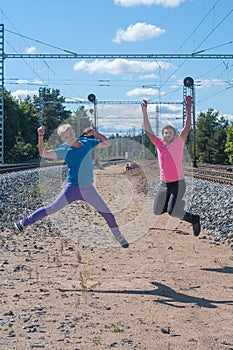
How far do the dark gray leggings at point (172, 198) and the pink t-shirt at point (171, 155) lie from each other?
177 mm

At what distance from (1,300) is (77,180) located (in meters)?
1.93

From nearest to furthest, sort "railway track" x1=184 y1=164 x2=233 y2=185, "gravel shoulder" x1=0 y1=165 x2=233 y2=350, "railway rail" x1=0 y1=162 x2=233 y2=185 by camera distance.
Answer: "gravel shoulder" x1=0 y1=165 x2=233 y2=350 → "railway track" x1=184 y1=164 x2=233 y2=185 → "railway rail" x1=0 y1=162 x2=233 y2=185

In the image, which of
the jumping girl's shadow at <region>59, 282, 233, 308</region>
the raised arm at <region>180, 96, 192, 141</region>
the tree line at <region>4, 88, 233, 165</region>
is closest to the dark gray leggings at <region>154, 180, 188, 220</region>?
the raised arm at <region>180, 96, 192, 141</region>

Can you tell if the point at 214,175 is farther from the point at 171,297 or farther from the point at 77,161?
the point at 171,297

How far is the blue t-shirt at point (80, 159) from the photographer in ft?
23.4

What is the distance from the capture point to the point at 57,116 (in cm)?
8650

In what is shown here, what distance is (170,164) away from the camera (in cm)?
746

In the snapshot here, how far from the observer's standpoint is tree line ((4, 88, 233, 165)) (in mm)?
66812

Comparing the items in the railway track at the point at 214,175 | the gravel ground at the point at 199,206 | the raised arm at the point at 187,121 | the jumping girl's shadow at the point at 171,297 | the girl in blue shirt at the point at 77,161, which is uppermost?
the raised arm at the point at 187,121

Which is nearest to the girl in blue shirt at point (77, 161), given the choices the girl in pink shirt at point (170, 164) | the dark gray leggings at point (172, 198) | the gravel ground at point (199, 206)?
the girl in pink shirt at point (170, 164)

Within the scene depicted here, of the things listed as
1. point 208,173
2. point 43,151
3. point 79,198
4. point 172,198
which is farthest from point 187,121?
point 208,173

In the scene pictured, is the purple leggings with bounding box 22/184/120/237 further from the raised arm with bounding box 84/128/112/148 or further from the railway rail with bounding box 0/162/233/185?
the railway rail with bounding box 0/162/233/185

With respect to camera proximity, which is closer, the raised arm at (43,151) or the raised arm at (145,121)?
the raised arm at (43,151)

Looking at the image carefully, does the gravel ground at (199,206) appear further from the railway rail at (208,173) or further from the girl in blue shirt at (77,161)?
the railway rail at (208,173)
